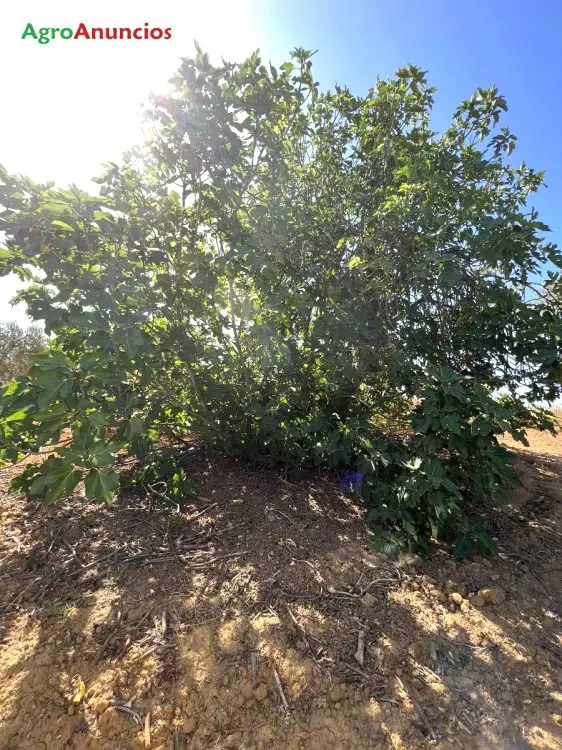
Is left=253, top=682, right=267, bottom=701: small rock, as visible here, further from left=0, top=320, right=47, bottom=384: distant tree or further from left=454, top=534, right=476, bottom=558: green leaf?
left=0, top=320, right=47, bottom=384: distant tree

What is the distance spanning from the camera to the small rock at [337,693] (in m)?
1.40

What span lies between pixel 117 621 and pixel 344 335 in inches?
71.9

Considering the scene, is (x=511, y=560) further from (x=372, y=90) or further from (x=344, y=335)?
(x=372, y=90)

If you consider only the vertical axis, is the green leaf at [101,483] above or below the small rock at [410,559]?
above

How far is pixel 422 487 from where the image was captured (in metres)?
2.09

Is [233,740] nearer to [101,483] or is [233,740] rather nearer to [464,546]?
[101,483]

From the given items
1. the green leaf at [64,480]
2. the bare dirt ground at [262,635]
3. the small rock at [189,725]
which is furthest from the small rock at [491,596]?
the green leaf at [64,480]

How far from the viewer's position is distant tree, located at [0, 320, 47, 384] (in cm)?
1029

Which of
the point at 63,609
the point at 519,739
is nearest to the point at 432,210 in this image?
the point at 519,739

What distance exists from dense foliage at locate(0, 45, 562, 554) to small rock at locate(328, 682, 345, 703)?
0.84 metres

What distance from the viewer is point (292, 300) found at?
2.21 m

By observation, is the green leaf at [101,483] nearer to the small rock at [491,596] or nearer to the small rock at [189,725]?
the small rock at [189,725]

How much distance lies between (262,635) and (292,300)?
1.67 meters

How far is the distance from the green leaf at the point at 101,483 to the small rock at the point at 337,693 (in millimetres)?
1139
